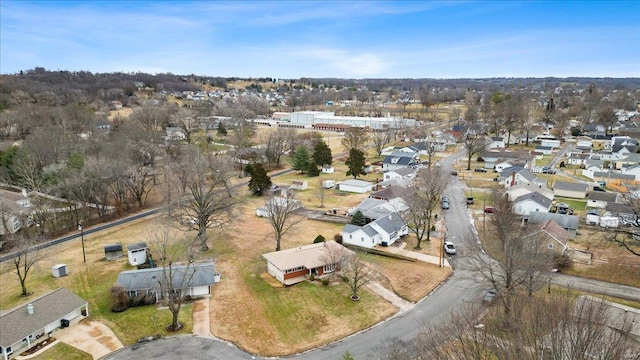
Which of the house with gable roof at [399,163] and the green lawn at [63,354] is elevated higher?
the house with gable roof at [399,163]

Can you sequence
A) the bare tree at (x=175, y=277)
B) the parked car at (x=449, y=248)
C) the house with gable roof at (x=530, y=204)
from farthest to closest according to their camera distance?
the house with gable roof at (x=530, y=204) → the parked car at (x=449, y=248) → the bare tree at (x=175, y=277)

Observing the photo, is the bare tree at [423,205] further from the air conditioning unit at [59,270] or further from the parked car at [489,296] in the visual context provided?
the air conditioning unit at [59,270]

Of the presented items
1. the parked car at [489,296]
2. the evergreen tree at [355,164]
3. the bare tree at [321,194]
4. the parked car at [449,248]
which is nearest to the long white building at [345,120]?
the evergreen tree at [355,164]

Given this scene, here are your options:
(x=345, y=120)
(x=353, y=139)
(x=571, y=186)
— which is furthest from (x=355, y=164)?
(x=345, y=120)

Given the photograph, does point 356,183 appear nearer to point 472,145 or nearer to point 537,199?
point 537,199

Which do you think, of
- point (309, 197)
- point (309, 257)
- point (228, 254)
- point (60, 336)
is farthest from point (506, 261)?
point (309, 197)

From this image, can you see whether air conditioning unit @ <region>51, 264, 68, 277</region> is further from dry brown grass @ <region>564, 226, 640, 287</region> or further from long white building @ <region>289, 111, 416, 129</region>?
long white building @ <region>289, 111, 416, 129</region>
